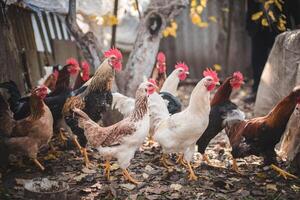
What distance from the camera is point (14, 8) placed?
6.81 metres

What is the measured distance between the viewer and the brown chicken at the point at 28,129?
4652 mm

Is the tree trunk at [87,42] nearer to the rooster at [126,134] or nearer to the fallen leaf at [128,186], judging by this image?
the rooster at [126,134]

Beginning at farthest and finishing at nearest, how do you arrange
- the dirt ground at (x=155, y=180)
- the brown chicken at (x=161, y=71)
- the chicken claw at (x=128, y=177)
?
the brown chicken at (x=161, y=71) < the chicken claw at (x=128, y=177) < the dirt ground at (x=155, y=180)

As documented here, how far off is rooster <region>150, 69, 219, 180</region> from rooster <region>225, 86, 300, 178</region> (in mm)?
541

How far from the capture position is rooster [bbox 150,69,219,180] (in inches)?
175

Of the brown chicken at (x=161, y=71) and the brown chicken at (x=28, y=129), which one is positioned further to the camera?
the brown chicken at (x=161, y=71)

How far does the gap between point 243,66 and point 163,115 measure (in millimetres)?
6823

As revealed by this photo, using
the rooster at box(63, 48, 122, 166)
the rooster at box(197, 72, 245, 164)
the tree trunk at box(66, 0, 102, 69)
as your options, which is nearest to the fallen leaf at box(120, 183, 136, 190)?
the rooster at box(63, 48, 122, 166)

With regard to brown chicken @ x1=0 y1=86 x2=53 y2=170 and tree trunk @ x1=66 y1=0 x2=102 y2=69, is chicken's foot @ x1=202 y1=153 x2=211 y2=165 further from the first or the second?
tree trunk @ x1=66 y1=0 x2=102 y2=69

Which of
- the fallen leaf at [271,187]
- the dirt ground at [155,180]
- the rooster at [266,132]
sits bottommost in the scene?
the fallen leaf at [271,187]

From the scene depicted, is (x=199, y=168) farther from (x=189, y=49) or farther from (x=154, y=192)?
(x=189, y=49)

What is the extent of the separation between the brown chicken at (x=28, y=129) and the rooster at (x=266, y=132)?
2.43 meters

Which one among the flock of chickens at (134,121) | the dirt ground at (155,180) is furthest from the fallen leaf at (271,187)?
the flock of chickens at (134,121)

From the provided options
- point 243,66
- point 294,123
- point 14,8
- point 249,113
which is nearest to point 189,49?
point 243,66
